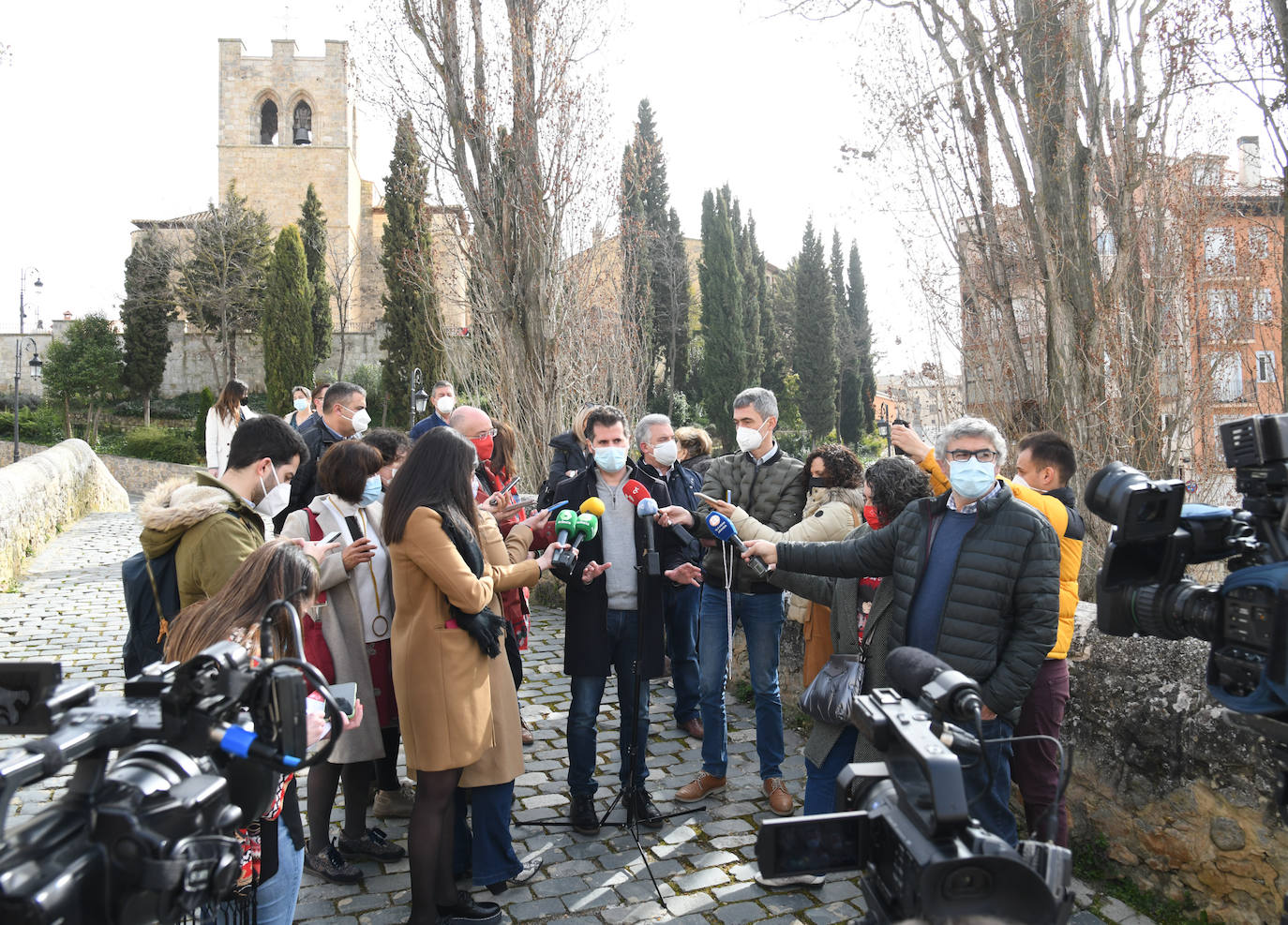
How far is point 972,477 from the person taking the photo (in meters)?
3.54

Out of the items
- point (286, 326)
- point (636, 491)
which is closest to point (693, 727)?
point (636, 491)

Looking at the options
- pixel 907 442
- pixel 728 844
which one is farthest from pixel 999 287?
pixel 728 844

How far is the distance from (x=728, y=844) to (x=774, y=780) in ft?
1.68

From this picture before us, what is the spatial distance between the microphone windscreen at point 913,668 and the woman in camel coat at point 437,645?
5.93 feet

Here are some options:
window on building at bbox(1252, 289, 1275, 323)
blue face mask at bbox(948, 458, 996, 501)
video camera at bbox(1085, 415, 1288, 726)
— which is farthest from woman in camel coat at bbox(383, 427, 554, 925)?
window on building at bbox(1252, 289, 1275, 323)

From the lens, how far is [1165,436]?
7367 mm

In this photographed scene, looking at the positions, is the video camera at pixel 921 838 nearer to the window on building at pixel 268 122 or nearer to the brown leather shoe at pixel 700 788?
the brown leather shoe at pixel 700 788

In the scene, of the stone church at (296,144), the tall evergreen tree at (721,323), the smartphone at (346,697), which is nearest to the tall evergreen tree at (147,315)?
the stone church at (296,144)

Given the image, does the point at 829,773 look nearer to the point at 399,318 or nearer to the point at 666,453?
the point at 666,453

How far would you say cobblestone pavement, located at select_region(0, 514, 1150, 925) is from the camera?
3758mm

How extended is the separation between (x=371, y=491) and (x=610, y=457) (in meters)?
1.24

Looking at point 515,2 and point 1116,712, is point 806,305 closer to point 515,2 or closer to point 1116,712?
point 515,2

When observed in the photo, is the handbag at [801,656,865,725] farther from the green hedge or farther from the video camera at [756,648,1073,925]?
the green hedge

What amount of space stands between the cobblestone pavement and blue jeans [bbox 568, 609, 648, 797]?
285mm
